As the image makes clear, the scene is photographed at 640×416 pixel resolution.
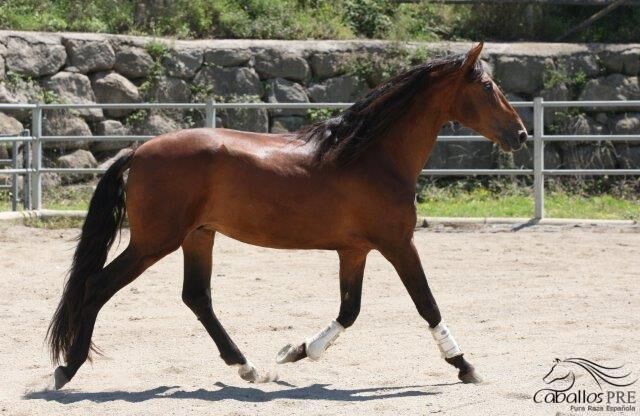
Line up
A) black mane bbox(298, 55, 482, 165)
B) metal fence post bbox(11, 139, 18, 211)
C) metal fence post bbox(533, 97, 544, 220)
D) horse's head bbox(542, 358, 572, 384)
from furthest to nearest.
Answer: metal fence post bbox(11, 139, 18, 211), metal fence post bbox(533, 97, 544, 220), black mane bbox(298, 55, 482, 165), horse's head bbox(542, 358, 572, 384)

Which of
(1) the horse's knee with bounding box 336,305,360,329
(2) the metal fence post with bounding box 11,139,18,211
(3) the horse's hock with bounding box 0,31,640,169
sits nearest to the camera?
(1) the horse's knee with bounding box 336,305,360,329

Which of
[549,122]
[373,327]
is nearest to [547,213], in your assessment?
[549,122]

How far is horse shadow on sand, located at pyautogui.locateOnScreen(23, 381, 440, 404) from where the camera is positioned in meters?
5.20

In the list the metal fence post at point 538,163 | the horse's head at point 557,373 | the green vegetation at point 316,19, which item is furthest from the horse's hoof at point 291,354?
the green vegetation at point 316,19

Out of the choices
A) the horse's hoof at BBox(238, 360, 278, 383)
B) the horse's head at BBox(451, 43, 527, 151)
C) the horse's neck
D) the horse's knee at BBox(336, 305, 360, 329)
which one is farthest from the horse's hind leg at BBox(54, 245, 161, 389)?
the horse's head at BBox(451, 43, 527, 151)

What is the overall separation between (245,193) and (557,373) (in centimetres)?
184

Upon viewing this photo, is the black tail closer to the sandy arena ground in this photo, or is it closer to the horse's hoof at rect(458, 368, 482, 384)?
the sandy arena ground

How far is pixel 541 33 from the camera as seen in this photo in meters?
16.5

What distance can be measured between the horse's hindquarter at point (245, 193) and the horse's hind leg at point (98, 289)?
0.18m

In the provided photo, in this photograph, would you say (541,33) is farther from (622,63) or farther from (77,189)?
(77,189)

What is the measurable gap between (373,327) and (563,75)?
29.0ft

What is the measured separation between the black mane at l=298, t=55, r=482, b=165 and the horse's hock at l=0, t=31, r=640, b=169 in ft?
27.3

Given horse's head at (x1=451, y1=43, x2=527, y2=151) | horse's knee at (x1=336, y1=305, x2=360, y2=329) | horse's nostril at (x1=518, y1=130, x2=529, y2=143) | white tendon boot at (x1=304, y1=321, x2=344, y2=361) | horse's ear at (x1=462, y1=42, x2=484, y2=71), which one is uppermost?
horse's ear at (x1=462, y1=42, x2=484, y2=71)

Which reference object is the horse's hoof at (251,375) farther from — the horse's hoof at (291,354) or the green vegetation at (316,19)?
the green vegetation at (316,19)
